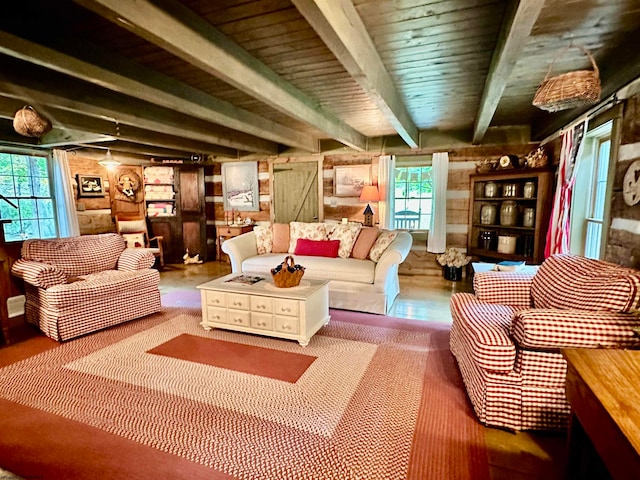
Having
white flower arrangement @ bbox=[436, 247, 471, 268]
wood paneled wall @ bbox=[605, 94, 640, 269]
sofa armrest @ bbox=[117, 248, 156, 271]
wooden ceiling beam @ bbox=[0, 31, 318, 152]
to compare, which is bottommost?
white flower arrangement @ bbox=[436, 247, 471, 268]

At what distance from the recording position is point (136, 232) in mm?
6305

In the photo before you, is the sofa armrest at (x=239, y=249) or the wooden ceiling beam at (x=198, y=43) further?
the sofa armrest at (x=239, y=249)

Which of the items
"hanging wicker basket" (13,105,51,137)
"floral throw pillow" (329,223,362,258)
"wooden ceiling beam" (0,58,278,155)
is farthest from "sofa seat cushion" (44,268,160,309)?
"floral throw pillow" (329,223,362,258)

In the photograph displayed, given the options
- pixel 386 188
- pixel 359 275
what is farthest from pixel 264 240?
pixel 386 188

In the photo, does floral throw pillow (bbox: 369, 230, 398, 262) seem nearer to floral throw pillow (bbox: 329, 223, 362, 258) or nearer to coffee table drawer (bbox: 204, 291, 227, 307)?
floral throw pillow (bbox: 329, 223, 362, 258)

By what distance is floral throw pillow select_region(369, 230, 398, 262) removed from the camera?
12.8ft

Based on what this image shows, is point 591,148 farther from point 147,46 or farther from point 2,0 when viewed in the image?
point 2,0

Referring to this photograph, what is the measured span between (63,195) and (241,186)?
304cm

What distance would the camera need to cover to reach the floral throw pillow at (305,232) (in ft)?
14.5

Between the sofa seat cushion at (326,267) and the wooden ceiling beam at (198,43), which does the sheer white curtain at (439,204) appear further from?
the wooden ceiling beam at (198,43)

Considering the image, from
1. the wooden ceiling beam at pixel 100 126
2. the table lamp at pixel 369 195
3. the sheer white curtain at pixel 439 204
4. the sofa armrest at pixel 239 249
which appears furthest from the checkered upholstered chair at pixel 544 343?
the wooden ceiling beam at pixel 100 126

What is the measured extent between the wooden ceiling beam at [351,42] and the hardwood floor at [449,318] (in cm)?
227

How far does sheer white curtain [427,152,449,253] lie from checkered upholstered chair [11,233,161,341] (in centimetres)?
417

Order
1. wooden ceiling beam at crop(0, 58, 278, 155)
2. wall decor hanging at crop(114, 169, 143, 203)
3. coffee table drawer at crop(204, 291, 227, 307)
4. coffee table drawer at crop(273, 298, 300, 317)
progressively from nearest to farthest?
wooden ceiling beam at crop(0, 58, 278, 155) → coffee table drawer at crop(273, 298, 300, 317) → coffee table drawer at crop(204, 291, 227, 307) → wall decor hanging at crop(114, 169, 143, 203)
